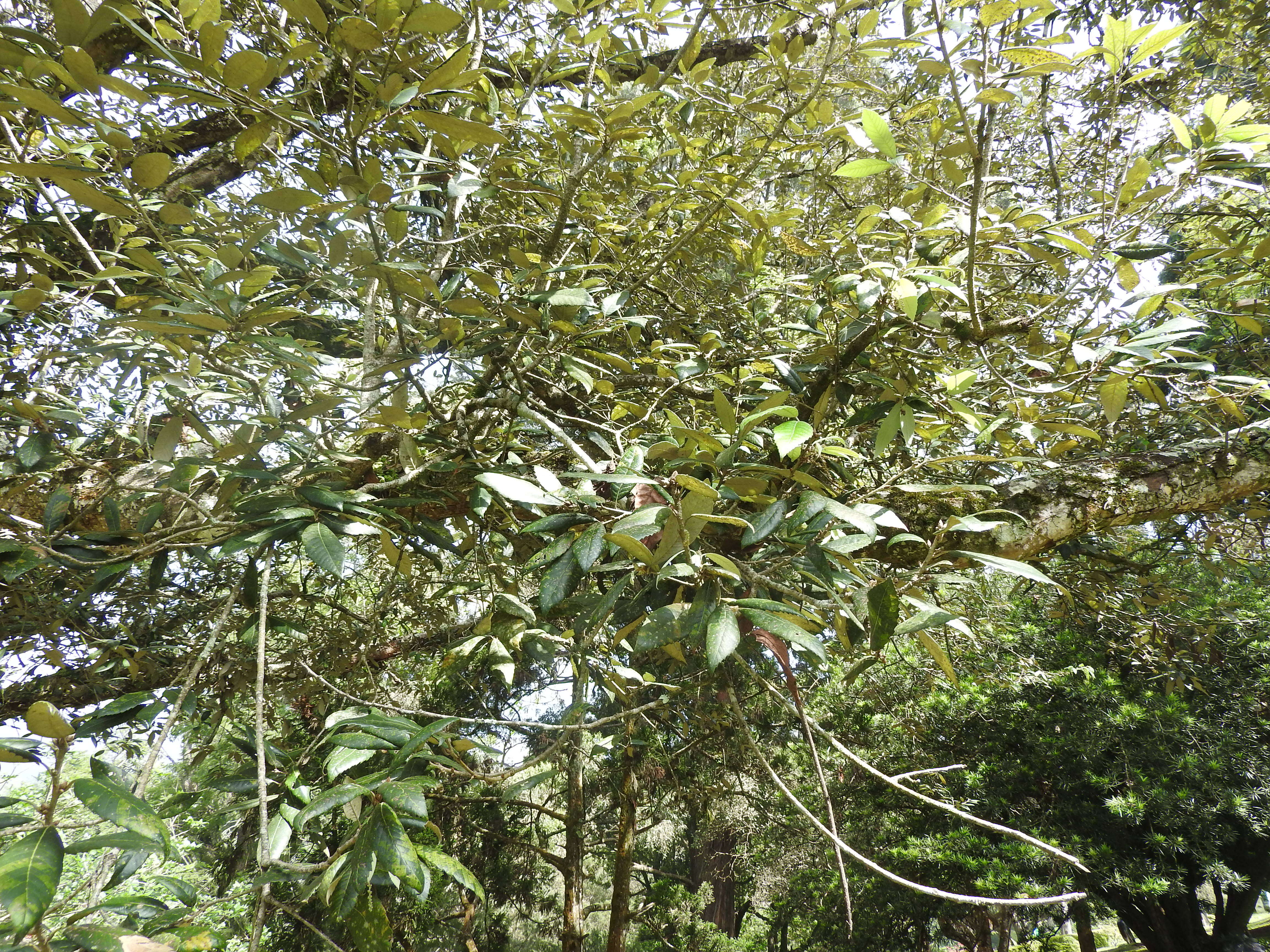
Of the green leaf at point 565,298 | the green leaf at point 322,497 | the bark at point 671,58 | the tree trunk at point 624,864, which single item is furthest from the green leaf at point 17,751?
the tree trunk at point 624,864

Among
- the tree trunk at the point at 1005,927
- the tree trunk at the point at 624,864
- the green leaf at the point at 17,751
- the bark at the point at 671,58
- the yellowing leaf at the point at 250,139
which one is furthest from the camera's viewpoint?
the tree trunk at the point at 1005,927

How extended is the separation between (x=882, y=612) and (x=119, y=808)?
82cm

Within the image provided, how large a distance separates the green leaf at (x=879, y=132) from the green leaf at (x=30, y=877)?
1.18m

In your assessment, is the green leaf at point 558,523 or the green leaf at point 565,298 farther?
the green leaf at point 565,298

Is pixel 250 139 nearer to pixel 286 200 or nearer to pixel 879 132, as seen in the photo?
pixel 286 200

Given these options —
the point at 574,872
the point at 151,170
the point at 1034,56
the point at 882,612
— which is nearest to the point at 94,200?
the point at 151,170

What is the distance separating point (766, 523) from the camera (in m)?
0.92

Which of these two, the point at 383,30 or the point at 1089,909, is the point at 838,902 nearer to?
the point at 1089,909

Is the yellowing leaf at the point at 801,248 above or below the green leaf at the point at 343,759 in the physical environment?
above

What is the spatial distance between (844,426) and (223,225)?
1520mm

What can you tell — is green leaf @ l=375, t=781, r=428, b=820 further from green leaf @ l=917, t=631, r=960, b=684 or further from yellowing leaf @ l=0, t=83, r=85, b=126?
yellowing leaf @ l=0, t=83, r=85, b=126

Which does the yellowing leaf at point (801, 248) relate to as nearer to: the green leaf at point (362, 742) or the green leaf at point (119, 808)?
the green leaf at point (362, 742)

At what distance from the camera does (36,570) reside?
5.17 ft

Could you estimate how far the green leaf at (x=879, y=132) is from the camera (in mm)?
937
